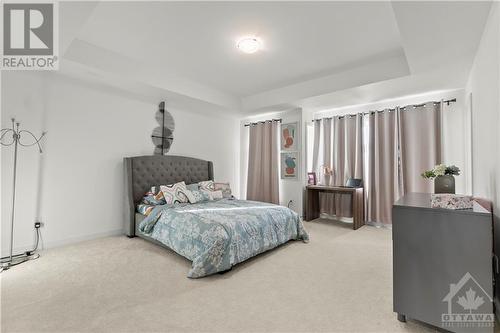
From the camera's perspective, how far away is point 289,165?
5.21m

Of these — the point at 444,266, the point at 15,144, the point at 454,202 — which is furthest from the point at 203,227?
the point at 15,144

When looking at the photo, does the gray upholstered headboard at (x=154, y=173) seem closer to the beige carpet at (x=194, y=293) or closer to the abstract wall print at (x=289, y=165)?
the beige carpet at (x=194, y=293)

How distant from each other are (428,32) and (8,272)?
471cm

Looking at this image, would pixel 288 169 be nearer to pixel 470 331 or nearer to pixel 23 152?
pixel 470 331

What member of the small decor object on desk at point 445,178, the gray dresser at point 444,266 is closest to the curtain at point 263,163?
the small decor object on desk at point 445,178

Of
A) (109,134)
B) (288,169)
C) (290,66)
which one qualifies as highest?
(290,66)

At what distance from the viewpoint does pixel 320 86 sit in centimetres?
400

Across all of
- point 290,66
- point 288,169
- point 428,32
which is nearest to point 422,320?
point 428,32

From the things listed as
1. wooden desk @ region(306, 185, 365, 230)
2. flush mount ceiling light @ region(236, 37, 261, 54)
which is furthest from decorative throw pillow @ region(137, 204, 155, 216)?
wooden desk @ region(306, 185, 365, 230)

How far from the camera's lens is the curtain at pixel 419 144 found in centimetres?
385

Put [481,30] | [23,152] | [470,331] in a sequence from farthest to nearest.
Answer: [23,152] < [481,30] < [470,331]

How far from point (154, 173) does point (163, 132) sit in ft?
2.84

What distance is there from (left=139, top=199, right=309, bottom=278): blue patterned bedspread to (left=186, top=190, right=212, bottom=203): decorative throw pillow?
49 centimetres

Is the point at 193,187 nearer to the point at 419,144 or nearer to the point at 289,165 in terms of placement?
the point at 289,165
